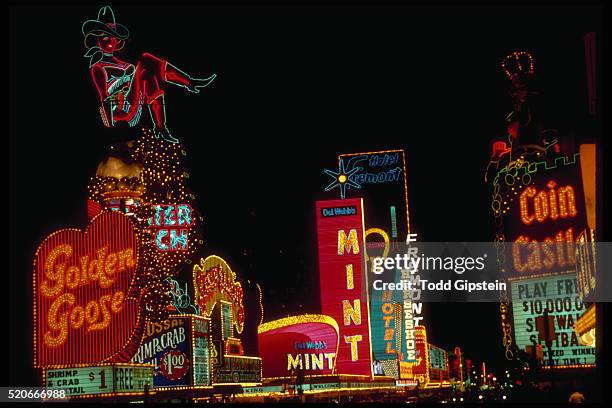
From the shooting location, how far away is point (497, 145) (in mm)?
59750

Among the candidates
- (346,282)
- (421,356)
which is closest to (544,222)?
(346,282)

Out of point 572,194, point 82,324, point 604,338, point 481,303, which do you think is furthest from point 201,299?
point 481,303

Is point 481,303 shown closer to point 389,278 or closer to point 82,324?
point 389,278

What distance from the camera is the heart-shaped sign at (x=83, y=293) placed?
27312 millimetres

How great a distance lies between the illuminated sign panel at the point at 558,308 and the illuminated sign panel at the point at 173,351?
19149 millimetres

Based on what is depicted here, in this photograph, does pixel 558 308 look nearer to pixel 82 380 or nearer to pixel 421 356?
pixel 82 380

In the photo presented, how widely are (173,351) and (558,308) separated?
23.0m

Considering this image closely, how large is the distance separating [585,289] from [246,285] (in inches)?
1442

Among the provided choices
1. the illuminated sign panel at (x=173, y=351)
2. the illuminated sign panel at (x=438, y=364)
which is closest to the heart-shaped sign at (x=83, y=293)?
the illuminated sign panel at (x=173, y=351)

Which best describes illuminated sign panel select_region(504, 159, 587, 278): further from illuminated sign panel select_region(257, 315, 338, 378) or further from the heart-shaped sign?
the heart-shaped sign

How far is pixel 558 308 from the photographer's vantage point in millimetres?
50656

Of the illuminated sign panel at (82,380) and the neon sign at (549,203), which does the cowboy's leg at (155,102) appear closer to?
the illuminated sign panel at (82,380)

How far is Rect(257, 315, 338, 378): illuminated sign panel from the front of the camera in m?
62.9

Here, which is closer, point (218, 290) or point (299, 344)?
point (218, 290)
